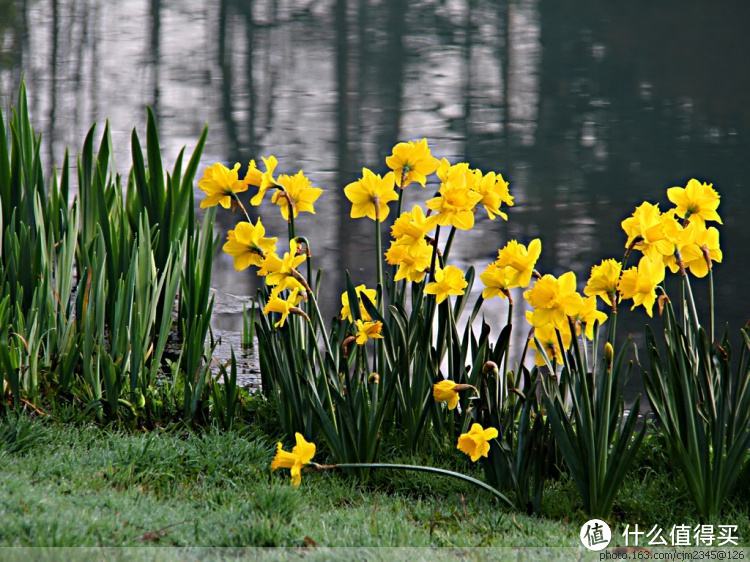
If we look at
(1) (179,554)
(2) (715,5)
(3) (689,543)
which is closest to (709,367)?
(3) (689,543)

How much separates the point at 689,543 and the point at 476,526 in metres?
0.59

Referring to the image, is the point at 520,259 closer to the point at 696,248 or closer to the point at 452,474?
the point at 696,248

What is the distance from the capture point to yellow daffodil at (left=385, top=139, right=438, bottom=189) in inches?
127

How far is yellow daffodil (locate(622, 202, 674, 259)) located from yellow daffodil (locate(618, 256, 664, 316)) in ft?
0.21

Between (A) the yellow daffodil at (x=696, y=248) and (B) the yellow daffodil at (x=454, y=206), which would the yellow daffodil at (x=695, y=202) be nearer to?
(A) the yellow daffodil at (x=696, y=248)

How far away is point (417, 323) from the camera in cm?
318

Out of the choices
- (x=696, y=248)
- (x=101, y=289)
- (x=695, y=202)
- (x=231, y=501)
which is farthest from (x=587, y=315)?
(x=101, y=289)

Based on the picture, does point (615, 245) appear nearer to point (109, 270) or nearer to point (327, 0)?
point (109, 270)

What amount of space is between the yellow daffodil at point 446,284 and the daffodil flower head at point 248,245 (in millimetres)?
505

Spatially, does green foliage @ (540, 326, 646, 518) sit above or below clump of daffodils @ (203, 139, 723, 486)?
below

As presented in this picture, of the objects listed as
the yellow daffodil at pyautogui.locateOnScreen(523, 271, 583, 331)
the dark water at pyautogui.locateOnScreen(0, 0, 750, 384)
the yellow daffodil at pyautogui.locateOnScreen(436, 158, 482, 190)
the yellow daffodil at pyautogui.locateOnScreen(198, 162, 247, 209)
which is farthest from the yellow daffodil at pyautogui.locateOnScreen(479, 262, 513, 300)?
the dark water at pyautogui.locateOnScreen(0, 0, 750, 384)

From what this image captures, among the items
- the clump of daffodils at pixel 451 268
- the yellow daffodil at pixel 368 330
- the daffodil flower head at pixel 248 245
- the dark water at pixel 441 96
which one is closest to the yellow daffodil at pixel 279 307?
the clump of daffodils at pixel 451 268

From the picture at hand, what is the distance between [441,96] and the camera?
10.2 m

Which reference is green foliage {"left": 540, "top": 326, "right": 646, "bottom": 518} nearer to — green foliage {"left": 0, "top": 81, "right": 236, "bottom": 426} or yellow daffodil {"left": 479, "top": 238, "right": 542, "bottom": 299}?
yellow daffodil {"left": 479, "top": 238, "right": 542, "bottom": 299}
